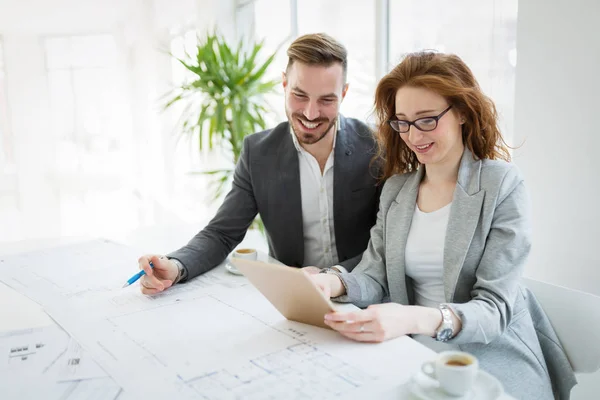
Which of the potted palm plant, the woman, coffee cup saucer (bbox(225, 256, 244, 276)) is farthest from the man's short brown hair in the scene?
the potted palm plant

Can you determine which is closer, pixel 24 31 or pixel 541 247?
pixel 541 247

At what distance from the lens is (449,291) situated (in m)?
1.46

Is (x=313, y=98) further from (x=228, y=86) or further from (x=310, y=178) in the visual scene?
(x=228, y=86)

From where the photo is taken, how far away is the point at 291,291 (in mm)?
1213

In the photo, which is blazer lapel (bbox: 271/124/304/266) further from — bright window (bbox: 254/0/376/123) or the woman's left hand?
bright window (bbox: 254/0/376/123)

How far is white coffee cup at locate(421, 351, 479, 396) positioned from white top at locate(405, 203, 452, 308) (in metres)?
0.61

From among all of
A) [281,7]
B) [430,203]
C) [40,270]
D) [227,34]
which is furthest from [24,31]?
[430,203]

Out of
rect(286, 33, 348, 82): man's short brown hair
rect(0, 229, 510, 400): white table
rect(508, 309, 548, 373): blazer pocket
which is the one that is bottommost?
rect(508, 309, 548, 373): blazer pocket

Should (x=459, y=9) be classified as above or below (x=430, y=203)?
above

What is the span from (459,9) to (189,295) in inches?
79.8

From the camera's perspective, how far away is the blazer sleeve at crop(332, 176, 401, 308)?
153 cm

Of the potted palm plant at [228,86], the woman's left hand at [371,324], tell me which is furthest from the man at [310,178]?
the potted palm plant at [228,86]

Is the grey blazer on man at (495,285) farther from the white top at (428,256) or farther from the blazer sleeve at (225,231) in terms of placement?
the blazer sleeve at (225,231)

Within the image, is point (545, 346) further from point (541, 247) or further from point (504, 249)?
point (541, 247)
